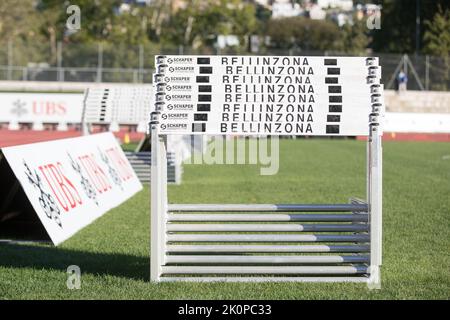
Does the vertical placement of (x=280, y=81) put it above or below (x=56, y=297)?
above

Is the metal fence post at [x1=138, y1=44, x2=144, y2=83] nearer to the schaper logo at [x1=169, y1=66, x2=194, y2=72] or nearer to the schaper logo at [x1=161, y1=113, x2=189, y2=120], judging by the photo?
the schaper logo at [x1=169, y1=66, x2=194, y2=72]

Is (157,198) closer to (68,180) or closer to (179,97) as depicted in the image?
(179,97)

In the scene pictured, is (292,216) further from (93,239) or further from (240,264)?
(93,239)

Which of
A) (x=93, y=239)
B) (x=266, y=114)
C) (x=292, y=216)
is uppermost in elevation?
(x=266, y=114)

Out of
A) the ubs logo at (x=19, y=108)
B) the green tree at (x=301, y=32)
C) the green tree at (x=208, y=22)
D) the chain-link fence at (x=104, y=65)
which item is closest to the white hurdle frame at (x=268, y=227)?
the ubs logo at (x=19, y=108)

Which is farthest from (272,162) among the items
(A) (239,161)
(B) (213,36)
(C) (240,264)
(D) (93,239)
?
(B) (213,36)

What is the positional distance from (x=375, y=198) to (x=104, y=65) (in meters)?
44.6

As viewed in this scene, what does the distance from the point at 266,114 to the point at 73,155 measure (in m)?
5.08

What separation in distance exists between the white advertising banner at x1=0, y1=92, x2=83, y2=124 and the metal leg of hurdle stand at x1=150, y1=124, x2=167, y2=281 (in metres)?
27.9

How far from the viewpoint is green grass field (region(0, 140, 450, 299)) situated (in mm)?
7520

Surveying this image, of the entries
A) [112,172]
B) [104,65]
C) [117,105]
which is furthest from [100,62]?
[112,172]

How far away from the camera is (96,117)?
74.3 ft

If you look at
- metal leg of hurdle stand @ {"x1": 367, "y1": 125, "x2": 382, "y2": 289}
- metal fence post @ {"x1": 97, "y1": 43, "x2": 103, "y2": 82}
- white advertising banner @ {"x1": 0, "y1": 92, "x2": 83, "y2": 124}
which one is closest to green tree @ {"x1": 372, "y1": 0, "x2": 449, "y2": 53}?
metal fence post @ {"x1": 97, "y1": 43, "x2": 103, "y2": 82}

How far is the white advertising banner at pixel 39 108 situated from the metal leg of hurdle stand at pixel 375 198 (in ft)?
92.9
